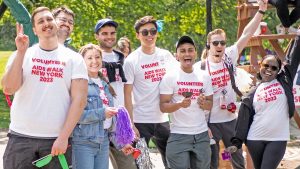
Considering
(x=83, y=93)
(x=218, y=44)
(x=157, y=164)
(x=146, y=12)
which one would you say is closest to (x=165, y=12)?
(x=146, y=12)

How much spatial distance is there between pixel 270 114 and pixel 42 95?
2675 millimetres

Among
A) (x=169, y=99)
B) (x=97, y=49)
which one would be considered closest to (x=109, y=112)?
(x=97, y=49)

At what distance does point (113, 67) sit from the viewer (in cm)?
599

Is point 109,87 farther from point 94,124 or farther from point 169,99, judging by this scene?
point 169,99

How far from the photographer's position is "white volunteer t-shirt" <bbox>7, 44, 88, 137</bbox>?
4516 mm

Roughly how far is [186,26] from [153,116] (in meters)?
16.8

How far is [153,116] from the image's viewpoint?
636 centimetres

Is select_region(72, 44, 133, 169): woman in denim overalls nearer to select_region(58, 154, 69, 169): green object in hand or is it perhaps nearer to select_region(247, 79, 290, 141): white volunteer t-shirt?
select_region(58, 154, 69, 169): green object in hand

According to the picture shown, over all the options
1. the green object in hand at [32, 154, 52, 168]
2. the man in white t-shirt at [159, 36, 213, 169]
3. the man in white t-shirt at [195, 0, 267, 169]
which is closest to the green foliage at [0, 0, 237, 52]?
the man in white t-shirt at [195, 0, 267, 169]

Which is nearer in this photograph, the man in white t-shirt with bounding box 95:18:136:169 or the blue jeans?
the blue jeans

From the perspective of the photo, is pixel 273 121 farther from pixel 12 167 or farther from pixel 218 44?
pixel 12 167

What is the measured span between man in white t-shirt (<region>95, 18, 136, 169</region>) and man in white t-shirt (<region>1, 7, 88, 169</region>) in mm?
1377

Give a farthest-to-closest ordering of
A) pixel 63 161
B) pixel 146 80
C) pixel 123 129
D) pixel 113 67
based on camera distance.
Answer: pixel 146 80 < pixel 113 67 < pixel 123 129 < pixel 63 161

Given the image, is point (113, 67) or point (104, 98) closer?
point (104, 98)
